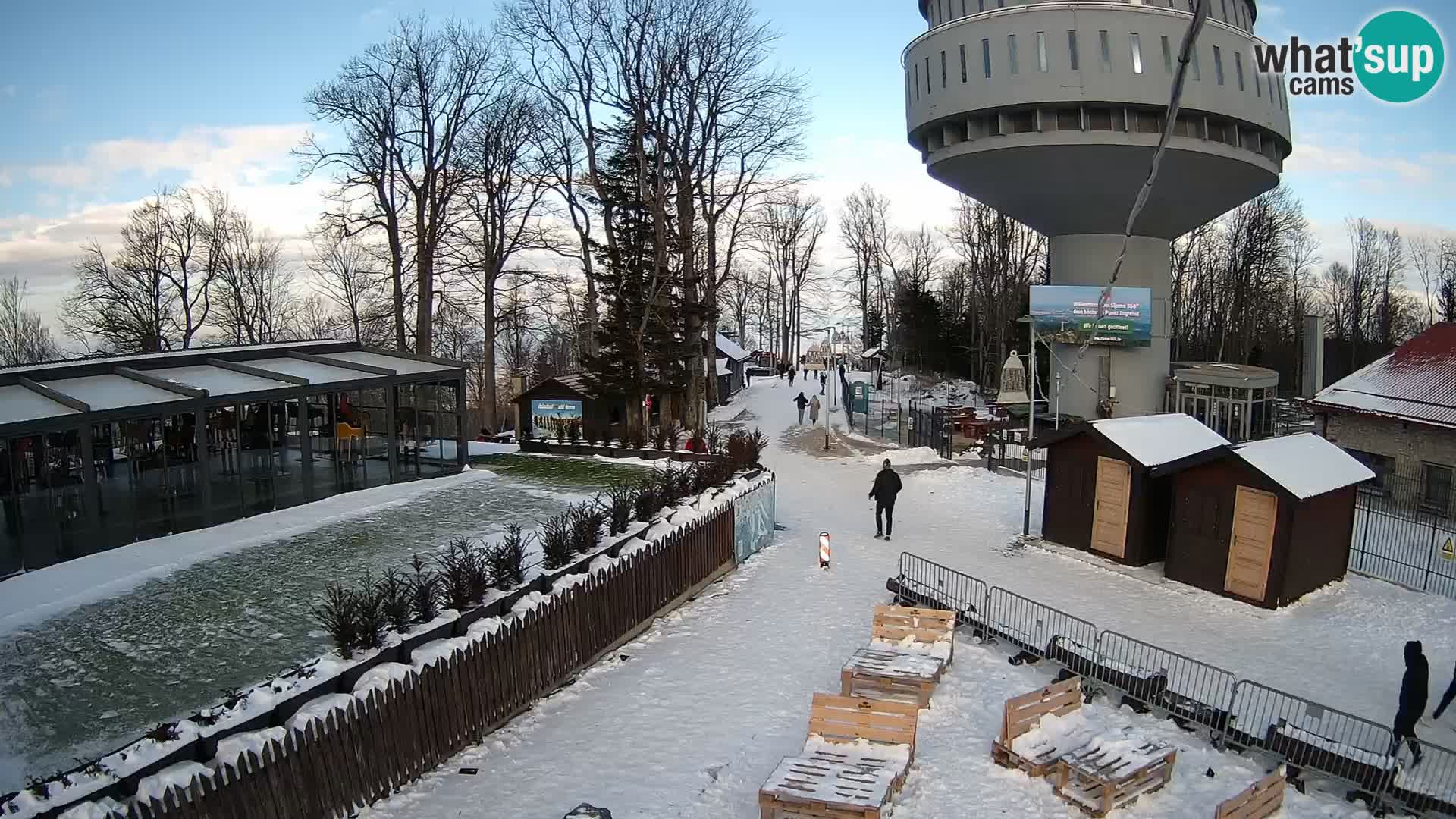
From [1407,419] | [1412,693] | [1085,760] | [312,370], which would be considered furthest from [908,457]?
[1085,760]

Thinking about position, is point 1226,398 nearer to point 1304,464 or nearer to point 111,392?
point 1304,464

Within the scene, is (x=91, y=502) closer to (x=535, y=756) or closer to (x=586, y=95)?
(x=535, y=756)

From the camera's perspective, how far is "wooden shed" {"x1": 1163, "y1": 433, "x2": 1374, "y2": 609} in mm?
14352

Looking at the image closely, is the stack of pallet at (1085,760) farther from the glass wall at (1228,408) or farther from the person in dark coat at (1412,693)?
the glass wall at (1228,408)

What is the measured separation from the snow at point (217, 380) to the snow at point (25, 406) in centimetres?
244

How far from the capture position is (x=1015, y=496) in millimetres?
22844

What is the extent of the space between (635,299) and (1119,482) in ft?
68.3

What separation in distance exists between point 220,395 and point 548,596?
1022 cm

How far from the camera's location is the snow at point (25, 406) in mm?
14195

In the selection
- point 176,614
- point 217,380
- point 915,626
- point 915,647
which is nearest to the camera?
point 915,647

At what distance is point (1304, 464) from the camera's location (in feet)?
49.3

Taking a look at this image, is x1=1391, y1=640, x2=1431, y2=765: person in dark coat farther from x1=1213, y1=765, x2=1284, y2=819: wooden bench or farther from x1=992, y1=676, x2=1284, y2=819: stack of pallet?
x1=992, y1=676, x2=1284, y2=819: stack of pallet

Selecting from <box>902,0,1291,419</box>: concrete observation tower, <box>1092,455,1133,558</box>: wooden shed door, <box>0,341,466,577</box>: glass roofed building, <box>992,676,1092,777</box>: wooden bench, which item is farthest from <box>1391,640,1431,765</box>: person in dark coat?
<box>0,341,466,577</box>: glass roofed building

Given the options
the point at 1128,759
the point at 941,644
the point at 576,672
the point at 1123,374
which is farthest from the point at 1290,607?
the point at 1123,374
